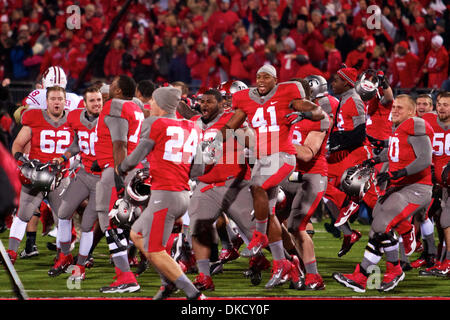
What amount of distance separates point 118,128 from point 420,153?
275 centimetres

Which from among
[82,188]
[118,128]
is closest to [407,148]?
[118,128]

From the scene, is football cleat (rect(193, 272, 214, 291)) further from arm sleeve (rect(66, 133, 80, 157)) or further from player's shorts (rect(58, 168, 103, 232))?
arm sleeve (rect(66, 133, 80, 157))

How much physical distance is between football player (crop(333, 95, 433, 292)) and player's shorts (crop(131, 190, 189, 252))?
6.83 ft

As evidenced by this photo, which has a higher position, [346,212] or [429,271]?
[346,212]

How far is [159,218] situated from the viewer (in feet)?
22.8

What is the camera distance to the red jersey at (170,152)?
698cm

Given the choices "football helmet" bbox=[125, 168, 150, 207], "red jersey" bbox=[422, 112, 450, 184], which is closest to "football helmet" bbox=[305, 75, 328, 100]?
"red jersey" bbox=[422, 112, 450, 184]

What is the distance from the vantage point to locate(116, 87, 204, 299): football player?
22.8 ft

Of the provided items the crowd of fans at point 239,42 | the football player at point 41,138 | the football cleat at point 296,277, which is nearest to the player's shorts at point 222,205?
the football cleat at point 296,277

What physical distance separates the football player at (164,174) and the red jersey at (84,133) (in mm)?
1968

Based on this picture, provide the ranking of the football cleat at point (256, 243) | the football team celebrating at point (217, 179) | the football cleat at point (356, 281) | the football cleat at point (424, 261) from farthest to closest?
1. the football cleat at point (424, 261)
2. the football cleat at point (356, 281)
3. the football cleat at point (256, 243)
4. the football team celebrating at point (217, 179)

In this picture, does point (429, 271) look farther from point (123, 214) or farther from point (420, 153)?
point (123, 214)

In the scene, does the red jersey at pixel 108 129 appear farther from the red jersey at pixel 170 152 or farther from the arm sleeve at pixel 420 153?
the arm sleeve at pixel 420 153
